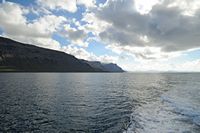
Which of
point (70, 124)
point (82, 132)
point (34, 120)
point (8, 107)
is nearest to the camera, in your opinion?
point (82, 132)

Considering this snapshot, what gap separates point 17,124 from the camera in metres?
29.6

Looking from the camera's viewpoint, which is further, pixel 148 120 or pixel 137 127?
pixel 148 120

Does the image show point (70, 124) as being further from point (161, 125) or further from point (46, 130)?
point (161, 125)

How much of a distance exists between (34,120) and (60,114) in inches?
209

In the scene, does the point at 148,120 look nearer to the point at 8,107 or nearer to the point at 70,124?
the point at 70,124

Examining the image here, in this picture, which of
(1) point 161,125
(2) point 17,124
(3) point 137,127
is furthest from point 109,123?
(2) point 17,124

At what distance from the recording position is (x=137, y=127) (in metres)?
27.6

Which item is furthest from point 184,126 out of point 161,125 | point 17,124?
point 17,124

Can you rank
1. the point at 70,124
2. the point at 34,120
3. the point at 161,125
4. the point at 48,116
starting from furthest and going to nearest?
the point at 48,116
the point at 34,120
the point at 70,124
the point at 161,125

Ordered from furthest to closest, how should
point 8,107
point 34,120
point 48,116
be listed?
point 8,107
point 48,116
point 34,120

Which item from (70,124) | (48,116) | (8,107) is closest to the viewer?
(70,124)

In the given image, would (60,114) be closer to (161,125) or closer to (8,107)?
(8,107)

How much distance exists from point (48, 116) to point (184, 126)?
21.5 metres

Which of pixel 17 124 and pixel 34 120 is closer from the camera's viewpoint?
pixel 17 124
